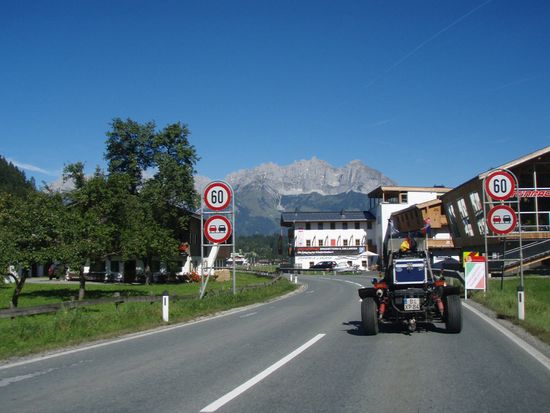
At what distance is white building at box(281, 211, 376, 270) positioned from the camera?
102812 mm

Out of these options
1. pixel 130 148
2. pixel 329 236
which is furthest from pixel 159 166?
pixel 329 236

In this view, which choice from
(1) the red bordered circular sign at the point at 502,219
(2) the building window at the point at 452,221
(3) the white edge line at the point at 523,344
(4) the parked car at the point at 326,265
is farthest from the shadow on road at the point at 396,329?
(4) the parked car at the point at 326,265

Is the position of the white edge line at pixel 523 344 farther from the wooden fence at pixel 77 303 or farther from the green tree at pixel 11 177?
the green tree at pixel 11 177

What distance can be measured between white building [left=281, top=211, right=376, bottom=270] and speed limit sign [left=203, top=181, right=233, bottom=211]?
8083cm

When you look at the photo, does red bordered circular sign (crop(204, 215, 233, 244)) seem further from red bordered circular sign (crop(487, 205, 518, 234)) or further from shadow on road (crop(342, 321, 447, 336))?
red bordered circular sign (crop(487, 205, 518, 234))

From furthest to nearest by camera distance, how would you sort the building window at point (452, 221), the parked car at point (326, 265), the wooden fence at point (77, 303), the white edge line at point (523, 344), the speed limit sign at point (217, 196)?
the parked car at point (326, 265) < the building window at point (452, 221) < the speed limit sign at point (217, 196) < the wooden fence at point (77, 303) < the white edge line at point (523, 344)

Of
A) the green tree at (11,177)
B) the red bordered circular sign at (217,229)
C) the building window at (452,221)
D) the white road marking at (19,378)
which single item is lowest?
the white road marking at (19,378)

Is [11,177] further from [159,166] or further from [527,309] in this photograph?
[527,309]

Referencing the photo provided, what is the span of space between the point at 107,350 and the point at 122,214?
103 ft

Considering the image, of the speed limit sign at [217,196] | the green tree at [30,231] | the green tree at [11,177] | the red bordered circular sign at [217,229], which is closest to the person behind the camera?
the speed limit sign at [217,196]

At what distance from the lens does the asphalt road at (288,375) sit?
682 centimetres

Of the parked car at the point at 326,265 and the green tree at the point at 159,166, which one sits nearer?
the green tree at the point at 159,166

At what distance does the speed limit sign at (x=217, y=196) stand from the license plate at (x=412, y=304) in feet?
34.9

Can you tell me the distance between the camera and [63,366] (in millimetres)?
9742
